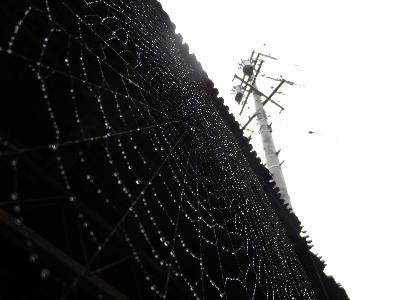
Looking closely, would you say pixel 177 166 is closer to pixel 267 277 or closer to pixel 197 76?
pixel 267 277

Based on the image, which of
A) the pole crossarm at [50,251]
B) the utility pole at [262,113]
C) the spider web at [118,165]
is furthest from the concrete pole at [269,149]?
the pole crossarm at [50,251]

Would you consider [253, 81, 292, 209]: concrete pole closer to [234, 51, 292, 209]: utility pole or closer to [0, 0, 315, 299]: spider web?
[234, 51, 292, 209]: utility pole

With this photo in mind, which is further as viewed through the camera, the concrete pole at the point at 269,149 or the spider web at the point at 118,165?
the concrete pole at the point at 269,149

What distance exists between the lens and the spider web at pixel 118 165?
6.89 feet

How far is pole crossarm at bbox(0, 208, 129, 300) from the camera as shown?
1154 mm

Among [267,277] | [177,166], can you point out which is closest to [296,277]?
[267,277]

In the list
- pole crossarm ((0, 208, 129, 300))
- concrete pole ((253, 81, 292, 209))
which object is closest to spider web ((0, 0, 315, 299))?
pole crossarm ((0, 208, 129, 300))

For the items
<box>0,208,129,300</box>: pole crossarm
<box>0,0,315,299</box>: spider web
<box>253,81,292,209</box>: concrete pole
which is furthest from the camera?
<box>253,81,292,209</box>: concrete pole

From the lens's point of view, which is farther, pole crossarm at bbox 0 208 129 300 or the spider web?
the spider web

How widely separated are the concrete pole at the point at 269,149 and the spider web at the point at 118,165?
4.35 metres

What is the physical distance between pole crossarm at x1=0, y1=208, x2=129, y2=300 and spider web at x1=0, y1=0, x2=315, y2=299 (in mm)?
16

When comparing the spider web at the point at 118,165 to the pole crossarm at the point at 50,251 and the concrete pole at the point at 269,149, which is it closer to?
the pole crossarm at the point at 50,251

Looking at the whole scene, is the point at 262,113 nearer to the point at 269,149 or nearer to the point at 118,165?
the point at 269,149

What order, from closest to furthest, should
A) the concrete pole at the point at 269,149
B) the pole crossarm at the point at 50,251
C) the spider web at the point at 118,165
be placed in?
the pole crossarm at the point at 50,251
the spider web at the point at 118,165
the concrete pole at the point at 269,149
